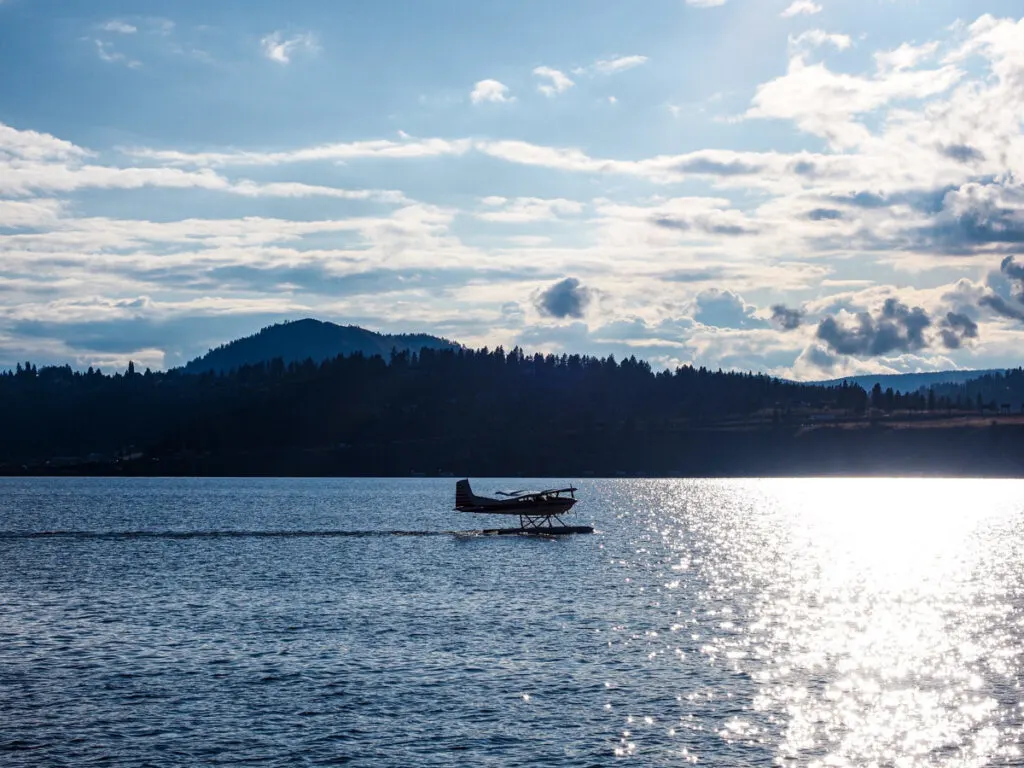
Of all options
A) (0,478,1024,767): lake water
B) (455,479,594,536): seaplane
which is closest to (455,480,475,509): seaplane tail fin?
(455,479,594,536): seaplane

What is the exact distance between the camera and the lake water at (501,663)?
48250 mm

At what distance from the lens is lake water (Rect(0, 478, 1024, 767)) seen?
48.2m

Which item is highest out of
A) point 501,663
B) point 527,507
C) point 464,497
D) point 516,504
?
point 464,497

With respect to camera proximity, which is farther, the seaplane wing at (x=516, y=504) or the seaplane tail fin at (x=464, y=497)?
the seaplane tail fin at (x=464, y=497)

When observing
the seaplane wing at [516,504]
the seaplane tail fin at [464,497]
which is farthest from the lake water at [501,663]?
the seaplane tail fin at [464,497]

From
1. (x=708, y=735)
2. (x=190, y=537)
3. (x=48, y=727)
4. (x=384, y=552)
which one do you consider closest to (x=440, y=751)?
(x=708, y=735)

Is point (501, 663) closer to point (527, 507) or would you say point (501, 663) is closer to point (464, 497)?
point (527, 507)

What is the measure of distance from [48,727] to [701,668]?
115 feet

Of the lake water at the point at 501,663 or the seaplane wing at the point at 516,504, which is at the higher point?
the seaplane wing at the point at 516,504

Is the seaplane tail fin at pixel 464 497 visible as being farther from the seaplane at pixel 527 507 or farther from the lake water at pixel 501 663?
the lake water at pixel 501 663

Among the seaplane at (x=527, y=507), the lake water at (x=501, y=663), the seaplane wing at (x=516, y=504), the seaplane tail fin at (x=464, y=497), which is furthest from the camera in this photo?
the seaplane tail fin at (x=464, y=497)

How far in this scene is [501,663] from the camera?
6488 cm

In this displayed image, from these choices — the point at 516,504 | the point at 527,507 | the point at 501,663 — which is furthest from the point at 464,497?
the point at 501,663

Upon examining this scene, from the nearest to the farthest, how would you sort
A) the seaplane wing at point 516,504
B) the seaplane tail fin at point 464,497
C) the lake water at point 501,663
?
the lake water at point 501,663 < the seaplane wing at point 516,504 < the seaplane tail fin at point 464,497
